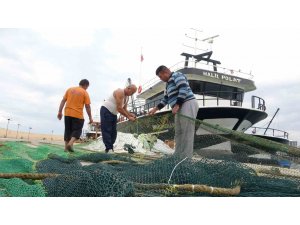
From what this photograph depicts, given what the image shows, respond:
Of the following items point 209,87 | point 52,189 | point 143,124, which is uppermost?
point 209,87

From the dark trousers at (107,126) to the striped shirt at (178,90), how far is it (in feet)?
4.47

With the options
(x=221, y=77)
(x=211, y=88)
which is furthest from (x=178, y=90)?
(x=221, y=77)

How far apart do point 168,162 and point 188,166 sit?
0.77ft

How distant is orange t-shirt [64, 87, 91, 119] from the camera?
5738 millimetres

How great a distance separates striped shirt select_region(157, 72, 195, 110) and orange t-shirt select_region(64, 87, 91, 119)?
1.86m

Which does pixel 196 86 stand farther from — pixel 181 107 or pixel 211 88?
pixel 181 107

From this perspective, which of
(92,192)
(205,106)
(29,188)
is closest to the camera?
(92,192)

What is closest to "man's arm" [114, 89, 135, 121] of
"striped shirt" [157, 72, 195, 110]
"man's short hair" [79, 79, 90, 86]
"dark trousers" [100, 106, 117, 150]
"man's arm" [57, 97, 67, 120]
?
"dark trousers" [100, 106, 117, 150]

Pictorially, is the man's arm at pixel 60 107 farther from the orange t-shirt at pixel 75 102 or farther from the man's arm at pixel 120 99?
the man's arm at pixel 120 99

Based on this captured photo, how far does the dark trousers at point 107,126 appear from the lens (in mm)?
5539

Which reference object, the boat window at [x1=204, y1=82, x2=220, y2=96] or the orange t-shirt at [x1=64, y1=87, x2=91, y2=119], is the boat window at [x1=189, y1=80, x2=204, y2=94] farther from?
the orange t-shirt at [x1=64, y1=87, x2=91, y2=119]

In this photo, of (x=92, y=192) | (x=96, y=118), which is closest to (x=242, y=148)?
(x=92, y=192)
